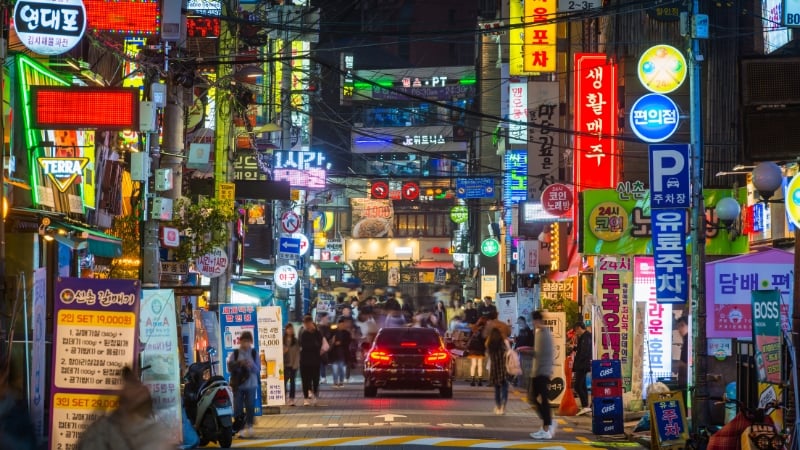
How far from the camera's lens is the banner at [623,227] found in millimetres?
24984

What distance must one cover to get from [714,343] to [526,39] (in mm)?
23000

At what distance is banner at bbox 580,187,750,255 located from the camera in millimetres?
24984

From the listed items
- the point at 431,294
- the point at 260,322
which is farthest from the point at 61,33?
the point at 431,294

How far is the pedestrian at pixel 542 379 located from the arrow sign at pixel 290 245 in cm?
2052

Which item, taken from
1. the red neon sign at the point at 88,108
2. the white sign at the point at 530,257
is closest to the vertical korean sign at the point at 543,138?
the white sign at the point at 530,257

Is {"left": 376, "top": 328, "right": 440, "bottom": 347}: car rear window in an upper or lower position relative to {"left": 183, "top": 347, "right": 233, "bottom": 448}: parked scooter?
upper

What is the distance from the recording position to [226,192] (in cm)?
2583

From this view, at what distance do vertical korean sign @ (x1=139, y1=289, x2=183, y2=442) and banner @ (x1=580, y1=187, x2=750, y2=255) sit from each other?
1197 cm

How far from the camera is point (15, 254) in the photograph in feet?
66.4

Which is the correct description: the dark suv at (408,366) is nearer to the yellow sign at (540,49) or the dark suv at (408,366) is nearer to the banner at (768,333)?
the banner at (768,333)

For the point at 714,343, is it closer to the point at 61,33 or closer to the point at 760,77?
the point at 760,77

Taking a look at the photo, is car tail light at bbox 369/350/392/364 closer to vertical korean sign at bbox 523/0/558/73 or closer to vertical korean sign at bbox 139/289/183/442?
vertical korean sign at bbox 139/289/183/442

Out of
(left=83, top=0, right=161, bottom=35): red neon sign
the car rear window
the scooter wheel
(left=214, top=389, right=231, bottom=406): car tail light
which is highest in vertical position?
(left=83, top=0, right=161, bottom=35): red neon sign

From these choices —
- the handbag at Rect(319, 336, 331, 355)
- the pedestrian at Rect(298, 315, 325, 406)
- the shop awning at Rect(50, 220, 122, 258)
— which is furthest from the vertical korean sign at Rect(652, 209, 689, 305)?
the handbag at Rect(319, 336, 331, 355)
